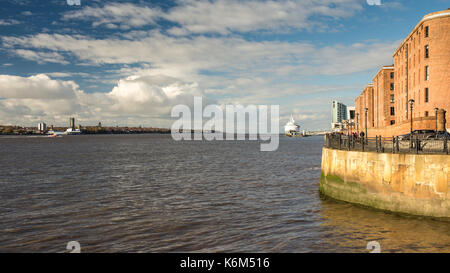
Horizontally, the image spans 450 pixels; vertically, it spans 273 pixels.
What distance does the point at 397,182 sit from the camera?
16.8 meters

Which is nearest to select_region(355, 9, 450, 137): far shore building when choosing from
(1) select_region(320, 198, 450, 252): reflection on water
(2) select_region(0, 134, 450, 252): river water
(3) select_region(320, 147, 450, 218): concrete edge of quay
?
(2) select_region(0, 134, 450, 252): river water

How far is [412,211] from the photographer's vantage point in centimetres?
1630

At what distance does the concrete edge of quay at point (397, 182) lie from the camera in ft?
51.2

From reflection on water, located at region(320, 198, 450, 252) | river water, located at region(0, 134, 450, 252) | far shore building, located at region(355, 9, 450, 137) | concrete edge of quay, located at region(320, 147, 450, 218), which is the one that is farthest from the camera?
far shore building, located at region(355, 9, 450, 137)

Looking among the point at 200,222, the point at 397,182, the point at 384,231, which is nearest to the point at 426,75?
the point at 397,182

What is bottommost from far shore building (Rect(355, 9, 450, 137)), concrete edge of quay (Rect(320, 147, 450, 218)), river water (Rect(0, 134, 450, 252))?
river water (Rect(0, 134, 450, 252))

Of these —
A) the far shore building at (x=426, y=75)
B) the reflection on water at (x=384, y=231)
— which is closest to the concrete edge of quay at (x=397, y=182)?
the reflection on water at (x=384, y=231)

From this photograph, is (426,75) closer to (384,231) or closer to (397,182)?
(397,182)

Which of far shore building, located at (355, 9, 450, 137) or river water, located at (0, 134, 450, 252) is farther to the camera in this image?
far shore building, located at (355, 9, 450, 137)

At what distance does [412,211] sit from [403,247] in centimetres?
413

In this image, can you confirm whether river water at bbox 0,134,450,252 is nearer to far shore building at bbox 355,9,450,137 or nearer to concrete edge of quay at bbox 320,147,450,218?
concrete edge of quay at bbox 320,147,450,218

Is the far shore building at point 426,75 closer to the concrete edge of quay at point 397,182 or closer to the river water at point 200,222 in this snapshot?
the river water at point 200,222

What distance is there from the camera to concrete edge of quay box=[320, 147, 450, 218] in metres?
15.6

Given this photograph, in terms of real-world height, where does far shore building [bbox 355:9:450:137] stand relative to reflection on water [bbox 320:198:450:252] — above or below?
above
